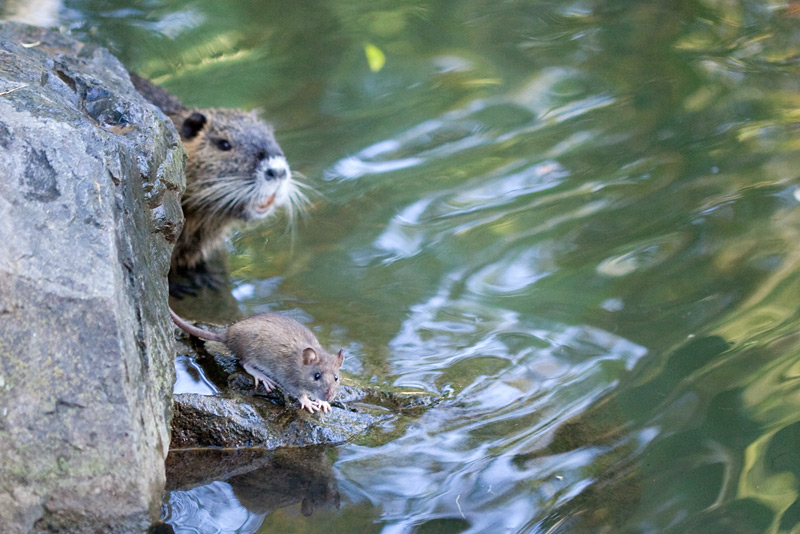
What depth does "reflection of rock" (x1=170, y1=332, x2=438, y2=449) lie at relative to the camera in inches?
141

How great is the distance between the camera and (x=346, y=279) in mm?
5480

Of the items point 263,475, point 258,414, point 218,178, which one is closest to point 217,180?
point 218,178

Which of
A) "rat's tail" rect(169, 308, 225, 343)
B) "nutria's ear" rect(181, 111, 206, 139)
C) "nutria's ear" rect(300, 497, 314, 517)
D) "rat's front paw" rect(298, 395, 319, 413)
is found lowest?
"nutria's ear" rect(300, 497, 314, 517)

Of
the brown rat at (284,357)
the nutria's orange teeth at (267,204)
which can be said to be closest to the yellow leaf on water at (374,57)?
the nutria's orange teeth at (267,204)

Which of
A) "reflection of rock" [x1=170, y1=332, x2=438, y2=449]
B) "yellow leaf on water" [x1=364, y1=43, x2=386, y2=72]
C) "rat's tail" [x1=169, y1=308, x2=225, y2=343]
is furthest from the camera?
"yellow leaf on water" [x1=364, y1=43, x2=386, y2=72]

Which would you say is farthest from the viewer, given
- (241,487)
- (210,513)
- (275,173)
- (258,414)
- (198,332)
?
(275,173)

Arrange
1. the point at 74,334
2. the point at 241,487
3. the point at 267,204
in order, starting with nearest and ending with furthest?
the point at 74,334 < the point at 241,487 < the point at 267,204

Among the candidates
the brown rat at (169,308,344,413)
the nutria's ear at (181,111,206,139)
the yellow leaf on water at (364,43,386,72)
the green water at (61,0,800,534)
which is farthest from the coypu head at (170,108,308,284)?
the yellow leaf on water at (364,43,386,72)

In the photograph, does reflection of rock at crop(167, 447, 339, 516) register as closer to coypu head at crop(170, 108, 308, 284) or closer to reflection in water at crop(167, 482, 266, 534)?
reflection in water at crop(167, 482, 266, 534)

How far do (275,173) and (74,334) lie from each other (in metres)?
2.95

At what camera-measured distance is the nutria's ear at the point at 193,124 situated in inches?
220

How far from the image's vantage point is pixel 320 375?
12.4 feet

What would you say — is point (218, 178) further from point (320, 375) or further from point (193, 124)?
point (320, 375)

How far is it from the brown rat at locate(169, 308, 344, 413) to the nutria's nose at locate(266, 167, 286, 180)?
62.9 inches
